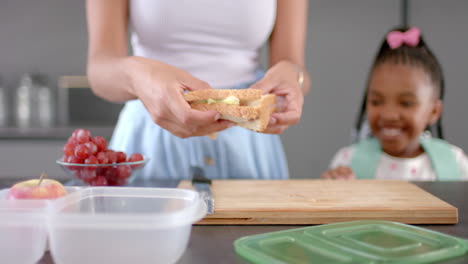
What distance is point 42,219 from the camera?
540 millimetres

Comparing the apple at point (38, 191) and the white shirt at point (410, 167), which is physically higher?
the apple at point (38, 191)

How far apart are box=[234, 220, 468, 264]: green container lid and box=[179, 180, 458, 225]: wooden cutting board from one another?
9 centimetres

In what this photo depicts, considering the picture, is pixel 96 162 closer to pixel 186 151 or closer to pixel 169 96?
pixel 169 96

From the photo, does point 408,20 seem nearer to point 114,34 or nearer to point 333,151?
point 333,151

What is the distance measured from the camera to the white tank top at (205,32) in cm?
123

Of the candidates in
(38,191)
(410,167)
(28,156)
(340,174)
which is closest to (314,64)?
(410,167)

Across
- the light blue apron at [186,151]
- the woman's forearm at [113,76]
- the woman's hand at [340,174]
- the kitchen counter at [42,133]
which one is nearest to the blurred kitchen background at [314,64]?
the kitchen counter at [42,133]

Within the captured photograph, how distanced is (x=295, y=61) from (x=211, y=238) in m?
0.75

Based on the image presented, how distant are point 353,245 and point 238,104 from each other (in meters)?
0.43

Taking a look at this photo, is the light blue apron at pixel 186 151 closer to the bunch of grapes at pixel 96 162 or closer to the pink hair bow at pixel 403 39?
the bunch of grapes at pixel 96 162

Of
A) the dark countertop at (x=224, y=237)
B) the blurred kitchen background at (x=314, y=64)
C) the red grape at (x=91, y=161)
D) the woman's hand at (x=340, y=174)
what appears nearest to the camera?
the dark countertop at (x=224, y=237)

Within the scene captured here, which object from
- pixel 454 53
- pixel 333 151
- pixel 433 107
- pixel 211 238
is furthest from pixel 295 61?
pixel 454 53

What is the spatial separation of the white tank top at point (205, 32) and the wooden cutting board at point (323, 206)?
405 mm

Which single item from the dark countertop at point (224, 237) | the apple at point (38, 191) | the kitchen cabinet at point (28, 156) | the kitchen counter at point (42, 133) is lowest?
the kitchen cabinet at point (28, 156)
